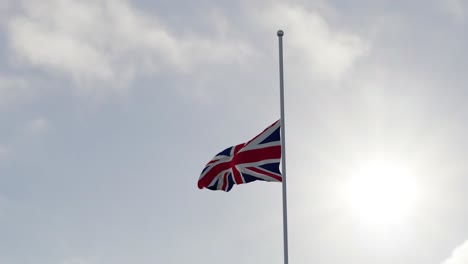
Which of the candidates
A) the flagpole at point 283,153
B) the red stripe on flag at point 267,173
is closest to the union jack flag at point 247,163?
the red stripe on flag at point 267,173

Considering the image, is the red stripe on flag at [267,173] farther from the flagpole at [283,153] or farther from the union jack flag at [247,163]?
the flagpole at [283,153]

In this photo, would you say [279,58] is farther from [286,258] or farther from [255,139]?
[286,258]

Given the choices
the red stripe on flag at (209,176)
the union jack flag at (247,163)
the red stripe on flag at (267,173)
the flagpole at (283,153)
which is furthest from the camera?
the red stripe on flag at (209,176)

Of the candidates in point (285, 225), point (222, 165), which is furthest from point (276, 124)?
point (285, 225)

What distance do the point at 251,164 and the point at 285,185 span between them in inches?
109

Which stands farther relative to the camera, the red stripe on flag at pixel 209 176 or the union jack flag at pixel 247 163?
the red stripe on flag at pixel 209 176

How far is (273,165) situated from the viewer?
2562 cm

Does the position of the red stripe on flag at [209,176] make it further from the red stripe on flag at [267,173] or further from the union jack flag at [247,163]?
the red stripe on flag at [267,173]

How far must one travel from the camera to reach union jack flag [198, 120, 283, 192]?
2570 cm

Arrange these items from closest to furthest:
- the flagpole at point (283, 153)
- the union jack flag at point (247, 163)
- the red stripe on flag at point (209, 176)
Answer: the flagpole at point (283, 153) < the union jack flag at point (247, 163) < the red stripe on flag at point (209, 176)

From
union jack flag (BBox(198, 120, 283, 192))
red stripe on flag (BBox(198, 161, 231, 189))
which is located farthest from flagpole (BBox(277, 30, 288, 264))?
red stripe on flag (BBox(198, 161, 231, 189))

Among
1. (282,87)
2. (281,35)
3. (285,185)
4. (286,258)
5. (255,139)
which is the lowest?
(286,258)

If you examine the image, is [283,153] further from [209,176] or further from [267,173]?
[209,176]

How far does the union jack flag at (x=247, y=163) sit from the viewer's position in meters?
25.7
